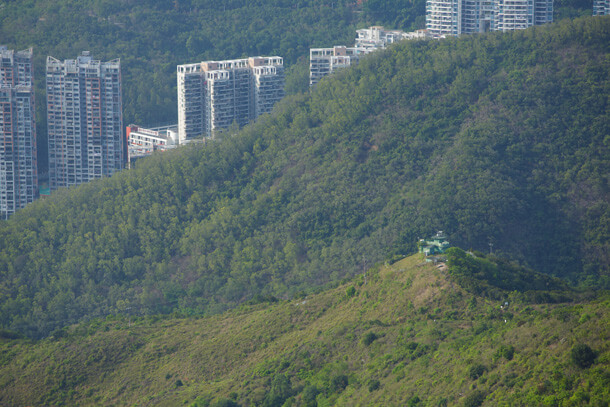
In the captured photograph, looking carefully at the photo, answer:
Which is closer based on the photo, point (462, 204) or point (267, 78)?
point (462, 204)

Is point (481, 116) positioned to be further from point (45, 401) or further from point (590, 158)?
point (45, 401)

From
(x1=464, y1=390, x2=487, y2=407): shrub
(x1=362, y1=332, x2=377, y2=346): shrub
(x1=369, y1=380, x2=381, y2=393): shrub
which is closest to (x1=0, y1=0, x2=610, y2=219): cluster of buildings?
(x1=362, y1=332, x2=377, y2=346): shrub

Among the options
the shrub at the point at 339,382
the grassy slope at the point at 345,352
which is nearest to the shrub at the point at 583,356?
the grassy slope at the point at 345,352

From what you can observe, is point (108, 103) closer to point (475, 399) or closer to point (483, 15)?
point (483, 15)

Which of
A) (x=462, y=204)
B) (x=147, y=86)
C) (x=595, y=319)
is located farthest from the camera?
(x=147, y=86)

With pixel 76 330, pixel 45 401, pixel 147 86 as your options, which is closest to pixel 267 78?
pixel 147 86

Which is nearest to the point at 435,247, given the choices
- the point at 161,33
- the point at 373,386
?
the point at 373,386
